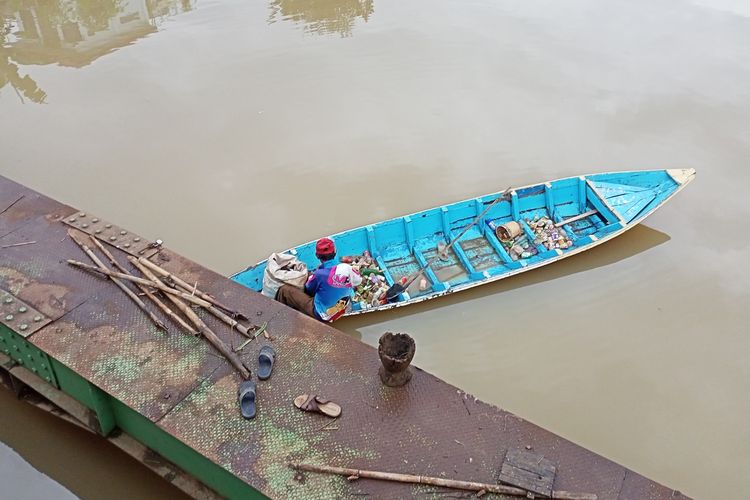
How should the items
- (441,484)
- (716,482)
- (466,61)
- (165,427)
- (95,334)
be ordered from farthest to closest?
(466,61)
(716,482)
(95,334)
(165,427)
(441,484)

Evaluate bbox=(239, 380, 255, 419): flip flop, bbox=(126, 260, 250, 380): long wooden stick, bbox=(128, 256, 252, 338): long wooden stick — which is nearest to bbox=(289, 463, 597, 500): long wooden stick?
bbox=(239, 380, 255, 419): flip flop

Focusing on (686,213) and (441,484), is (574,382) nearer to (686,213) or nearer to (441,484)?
(441,484)

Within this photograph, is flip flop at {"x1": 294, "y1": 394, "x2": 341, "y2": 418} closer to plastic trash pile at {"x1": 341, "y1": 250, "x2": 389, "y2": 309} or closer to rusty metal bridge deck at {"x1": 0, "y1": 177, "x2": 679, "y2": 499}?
rusty metal bridge deck at {"x1": 0, "y1": 177, "x2": 679, "y2": 499}

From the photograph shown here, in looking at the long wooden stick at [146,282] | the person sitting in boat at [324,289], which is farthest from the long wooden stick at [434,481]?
the person sitting in boat at [324,289]

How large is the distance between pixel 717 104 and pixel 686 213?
4147 mm

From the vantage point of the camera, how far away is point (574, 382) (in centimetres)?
700

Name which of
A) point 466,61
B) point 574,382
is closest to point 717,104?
point 466,61

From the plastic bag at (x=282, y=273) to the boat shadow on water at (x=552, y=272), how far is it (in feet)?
3.24

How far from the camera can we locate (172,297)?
562 cm

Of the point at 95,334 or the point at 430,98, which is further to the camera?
the point at 430,98

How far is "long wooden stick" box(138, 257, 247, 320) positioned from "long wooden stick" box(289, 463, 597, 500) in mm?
1737

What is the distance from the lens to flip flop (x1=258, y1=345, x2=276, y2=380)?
4.92 metres

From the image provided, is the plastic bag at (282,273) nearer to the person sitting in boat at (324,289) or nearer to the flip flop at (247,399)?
the person sitting in boat at (324,289)

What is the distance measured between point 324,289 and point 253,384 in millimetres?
1930
